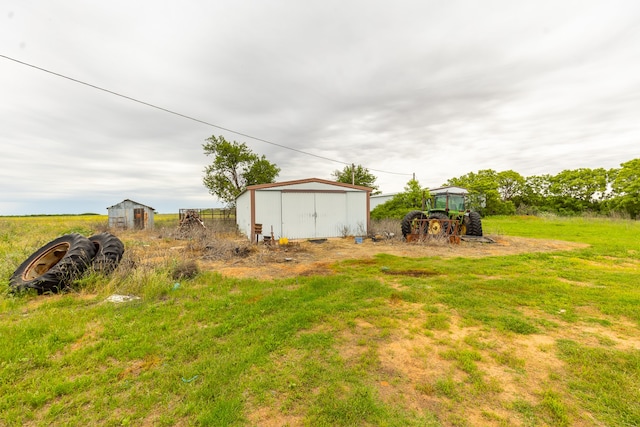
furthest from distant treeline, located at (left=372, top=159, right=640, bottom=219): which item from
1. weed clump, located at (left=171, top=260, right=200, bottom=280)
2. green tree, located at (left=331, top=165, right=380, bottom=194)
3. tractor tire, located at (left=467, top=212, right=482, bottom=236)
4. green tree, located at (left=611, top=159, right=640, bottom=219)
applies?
weed clump, located at (left=171, top=260, right=200, bottom=280)

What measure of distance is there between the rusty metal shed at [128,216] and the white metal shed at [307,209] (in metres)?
15.0

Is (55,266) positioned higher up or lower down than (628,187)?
lower down

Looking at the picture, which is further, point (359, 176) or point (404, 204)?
point (359, 176)

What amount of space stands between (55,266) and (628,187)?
38.2 meters

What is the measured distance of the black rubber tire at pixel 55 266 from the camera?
4555 millimetres

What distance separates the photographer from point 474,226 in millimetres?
10930

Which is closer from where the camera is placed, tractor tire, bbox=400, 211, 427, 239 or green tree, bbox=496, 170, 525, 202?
tractor tire, bbox=400, 211, 427, 239

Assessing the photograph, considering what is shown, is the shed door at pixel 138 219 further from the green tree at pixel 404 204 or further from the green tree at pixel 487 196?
the green tree at pixel 487 196

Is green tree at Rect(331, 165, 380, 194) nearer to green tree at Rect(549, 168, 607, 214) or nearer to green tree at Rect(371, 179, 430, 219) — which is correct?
green tree at Rect(371, 179, 430, 219)

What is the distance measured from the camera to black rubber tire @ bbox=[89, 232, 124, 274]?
5141 millimetres

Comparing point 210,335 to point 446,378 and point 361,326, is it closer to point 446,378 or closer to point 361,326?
point 361,326

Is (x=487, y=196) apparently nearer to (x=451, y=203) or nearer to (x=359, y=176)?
(x=359, y=176)

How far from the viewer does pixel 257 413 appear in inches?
76.0

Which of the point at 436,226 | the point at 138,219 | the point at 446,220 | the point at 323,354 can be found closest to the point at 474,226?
the point at 446,220
